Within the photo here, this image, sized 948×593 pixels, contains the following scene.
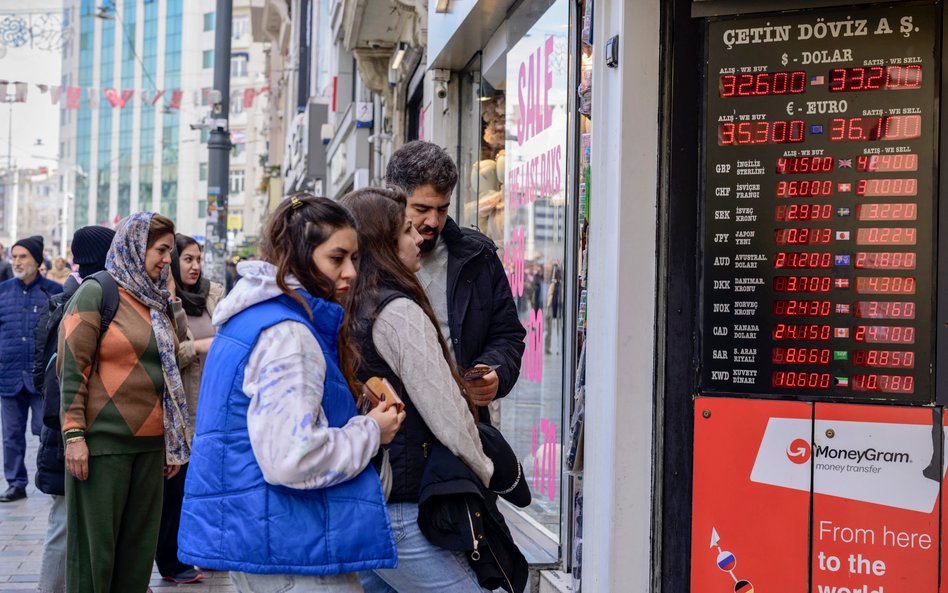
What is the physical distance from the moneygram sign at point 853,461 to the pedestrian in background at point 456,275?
3.16ft

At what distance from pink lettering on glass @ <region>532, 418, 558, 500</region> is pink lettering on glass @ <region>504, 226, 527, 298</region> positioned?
0.90 meters

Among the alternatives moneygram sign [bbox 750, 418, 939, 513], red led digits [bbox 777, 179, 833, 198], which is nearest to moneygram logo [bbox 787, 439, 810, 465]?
moneygram sign [bbox 750, 418, 939, 513]

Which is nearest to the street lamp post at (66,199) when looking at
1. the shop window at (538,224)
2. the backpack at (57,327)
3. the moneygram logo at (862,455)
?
the shop window at (538,224)

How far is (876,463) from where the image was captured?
374 cm

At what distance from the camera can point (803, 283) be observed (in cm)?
378

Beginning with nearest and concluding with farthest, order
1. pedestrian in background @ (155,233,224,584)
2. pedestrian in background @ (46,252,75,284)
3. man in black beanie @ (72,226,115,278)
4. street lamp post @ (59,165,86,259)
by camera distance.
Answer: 1. man in black beanie @ (72,226,115,278)
2. pedestrian in background @ (155,233,224,584)
3. pedestrian in background @ (46,252,75,284)
4. street lamp post @ (59,165,86,259)

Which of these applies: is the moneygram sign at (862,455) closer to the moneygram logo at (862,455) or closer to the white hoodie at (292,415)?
the moneygram logo at (862,455)

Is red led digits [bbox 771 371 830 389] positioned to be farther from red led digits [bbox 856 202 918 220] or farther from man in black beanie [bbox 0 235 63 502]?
man in black beanie [bbox 0 235 63 502]

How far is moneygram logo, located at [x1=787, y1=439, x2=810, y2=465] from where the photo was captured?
12.5ft

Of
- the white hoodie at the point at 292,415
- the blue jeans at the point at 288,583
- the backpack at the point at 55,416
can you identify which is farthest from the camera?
the backpack at the point at 55,416

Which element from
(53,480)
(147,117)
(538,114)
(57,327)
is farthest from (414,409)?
(147,117)

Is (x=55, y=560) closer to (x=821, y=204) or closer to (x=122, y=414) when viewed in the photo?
(x=122, y=414)

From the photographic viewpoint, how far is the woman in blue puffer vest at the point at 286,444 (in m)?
2.53

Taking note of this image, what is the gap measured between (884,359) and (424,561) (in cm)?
177
